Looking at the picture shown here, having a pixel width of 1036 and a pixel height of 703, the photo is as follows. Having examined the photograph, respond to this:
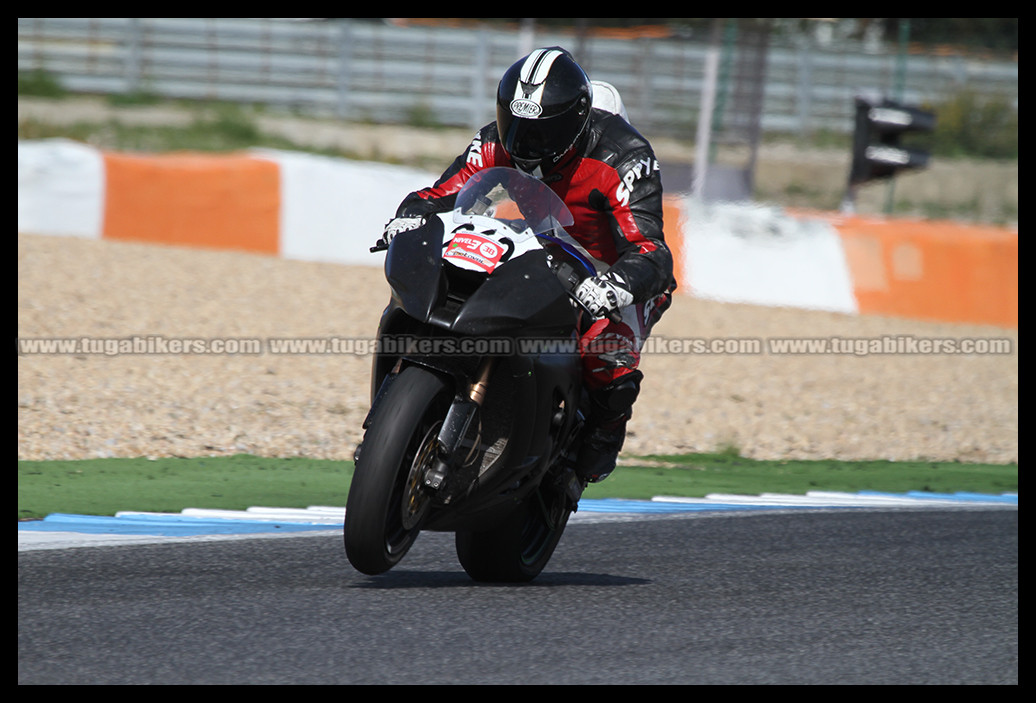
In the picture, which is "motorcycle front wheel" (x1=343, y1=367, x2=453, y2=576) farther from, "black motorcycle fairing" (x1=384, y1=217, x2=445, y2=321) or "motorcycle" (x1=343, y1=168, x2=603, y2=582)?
"black motorcycle fairing" (x1=384, y1=217, x2=445, y2=321)

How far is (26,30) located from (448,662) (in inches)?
662

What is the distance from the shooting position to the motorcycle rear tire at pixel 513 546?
4609 mm

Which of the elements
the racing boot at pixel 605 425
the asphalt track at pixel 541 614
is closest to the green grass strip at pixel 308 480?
the asphalt track at pixel 541 614

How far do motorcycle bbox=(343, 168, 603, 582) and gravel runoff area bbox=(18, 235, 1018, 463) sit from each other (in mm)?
3350

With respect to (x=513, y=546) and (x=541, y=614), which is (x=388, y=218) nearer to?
(x=513, y=546)

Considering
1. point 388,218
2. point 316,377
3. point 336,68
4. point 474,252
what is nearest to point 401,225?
point 474,252

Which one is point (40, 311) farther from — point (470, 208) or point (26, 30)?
point (26, 30)

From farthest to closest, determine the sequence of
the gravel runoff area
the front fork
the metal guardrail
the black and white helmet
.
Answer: the metal guardrail, the gravel runoff area, the black and white helmet, the front fork

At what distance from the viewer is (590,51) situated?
15648 mm

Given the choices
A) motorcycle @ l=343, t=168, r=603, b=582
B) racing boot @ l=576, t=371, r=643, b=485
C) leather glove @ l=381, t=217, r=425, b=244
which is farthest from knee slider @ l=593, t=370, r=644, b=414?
leather glove @ l=381, t=217, r=425, b=244

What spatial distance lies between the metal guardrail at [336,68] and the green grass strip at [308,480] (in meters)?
8.96

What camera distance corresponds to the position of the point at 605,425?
4812 mm

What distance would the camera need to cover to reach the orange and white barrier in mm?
11938
